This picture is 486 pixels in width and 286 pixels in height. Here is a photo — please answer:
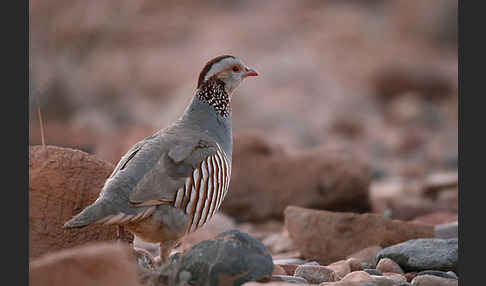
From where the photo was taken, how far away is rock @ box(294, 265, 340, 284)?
5.50 metres

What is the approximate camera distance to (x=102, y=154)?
43.5ft

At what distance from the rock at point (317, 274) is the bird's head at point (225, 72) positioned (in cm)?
203

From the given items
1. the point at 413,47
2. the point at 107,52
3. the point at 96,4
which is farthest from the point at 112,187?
the point at 413,47

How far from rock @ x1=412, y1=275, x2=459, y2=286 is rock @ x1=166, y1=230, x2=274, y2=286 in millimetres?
1236

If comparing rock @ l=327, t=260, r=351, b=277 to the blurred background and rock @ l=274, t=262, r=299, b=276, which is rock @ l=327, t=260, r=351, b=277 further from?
the blurred background

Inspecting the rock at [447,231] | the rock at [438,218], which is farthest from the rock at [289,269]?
the rock at [438,218]

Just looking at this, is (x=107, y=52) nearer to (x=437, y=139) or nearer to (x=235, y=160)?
(x=437, y=139)

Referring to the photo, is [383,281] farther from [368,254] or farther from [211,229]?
[211,229]

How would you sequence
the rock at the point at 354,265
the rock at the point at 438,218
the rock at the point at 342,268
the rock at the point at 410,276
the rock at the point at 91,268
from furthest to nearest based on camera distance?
1. the rock at the point at 438,218
2. the rock at the point at 354,265
3. the rock at the point at 342,268
4. the rock at the point at 410,276
5. the rock at the point at 91,268

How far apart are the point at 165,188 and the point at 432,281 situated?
2.17 metres

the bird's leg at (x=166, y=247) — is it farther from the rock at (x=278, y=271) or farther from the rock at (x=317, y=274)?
the rock at (x=317, y=274)

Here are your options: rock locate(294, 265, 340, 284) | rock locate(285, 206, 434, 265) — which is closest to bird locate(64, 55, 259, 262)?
rock locate(294, 265, 340, 284)

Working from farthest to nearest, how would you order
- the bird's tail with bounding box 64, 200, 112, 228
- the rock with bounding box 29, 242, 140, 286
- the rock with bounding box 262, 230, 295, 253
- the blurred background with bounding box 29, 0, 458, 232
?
1. the blurred background with bounding box 29, 0, 458, 232
2. the rock with bounding box 262, 230, 295, 253
3. the bird's tail with bounding box 64, 200, 112, 228
4. the rock with bounding box 29, 242, 140, 286

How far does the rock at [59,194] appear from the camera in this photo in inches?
212
